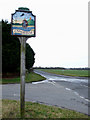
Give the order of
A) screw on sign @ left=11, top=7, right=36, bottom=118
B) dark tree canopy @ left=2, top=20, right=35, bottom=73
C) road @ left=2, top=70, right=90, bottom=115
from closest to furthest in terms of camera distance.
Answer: screw on sign @ left=11, top=7, right=36, bottom=118, road @ left=2, top=70, right=90, bottom=115, dark tree canopy @ left=2, top=20, right=35, bottom=73

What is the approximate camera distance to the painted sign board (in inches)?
176

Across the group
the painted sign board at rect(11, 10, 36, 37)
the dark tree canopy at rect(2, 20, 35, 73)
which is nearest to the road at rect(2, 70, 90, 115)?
the painted sign board at rect(11, 10, 36, 37)

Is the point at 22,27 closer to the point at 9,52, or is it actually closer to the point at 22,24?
the point at 22,24

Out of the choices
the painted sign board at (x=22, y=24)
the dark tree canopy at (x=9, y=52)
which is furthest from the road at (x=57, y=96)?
the dark tree canopy at (x=9, y=52)

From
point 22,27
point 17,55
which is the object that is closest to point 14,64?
point 17,55

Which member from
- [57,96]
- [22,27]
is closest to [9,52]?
[57,96]

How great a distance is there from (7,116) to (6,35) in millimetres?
19912

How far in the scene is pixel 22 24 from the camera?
4.50 meters

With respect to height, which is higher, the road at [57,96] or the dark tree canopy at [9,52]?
the dark tree canopy at [9,52]

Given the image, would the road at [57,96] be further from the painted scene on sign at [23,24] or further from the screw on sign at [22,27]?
the painted scene on sign at [23,24]

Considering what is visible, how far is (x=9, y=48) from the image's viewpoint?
22.2 metres

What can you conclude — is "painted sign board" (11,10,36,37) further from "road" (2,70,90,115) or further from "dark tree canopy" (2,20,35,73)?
"dark tree canopy" (2,20,35,73)

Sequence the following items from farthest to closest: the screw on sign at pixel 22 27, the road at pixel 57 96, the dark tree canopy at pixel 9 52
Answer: the dark tree canopy at pixel 9 52 < the road at pixel 57 96 < the screw on sign at pixel 22 27

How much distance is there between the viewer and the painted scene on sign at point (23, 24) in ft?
14.7
